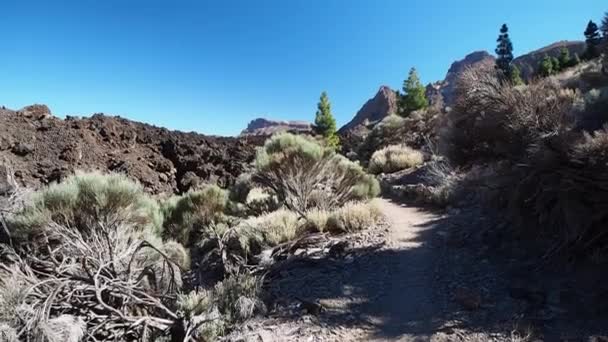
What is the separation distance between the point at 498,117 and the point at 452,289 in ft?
9.04

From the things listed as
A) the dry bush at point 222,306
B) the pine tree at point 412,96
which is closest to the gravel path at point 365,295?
the dry bush at point 222,306

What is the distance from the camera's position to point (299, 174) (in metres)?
9.79

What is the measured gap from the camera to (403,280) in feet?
17.9

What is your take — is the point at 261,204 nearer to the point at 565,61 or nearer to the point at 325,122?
the point at 325,122

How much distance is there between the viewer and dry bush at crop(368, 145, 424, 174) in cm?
1677

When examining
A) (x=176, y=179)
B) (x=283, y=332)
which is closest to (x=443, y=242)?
(x=283, y=332)

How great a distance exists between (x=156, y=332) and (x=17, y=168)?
1136cm

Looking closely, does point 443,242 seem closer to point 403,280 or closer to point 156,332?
point 403,280

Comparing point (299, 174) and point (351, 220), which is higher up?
point (299, 174)

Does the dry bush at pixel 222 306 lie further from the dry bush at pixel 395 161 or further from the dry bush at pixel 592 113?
the dry bush at pixel 395 161

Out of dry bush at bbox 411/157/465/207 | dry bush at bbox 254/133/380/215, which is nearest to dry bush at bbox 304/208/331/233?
dry bush at bbox 254/133/380/215

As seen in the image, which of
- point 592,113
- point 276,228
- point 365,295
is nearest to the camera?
point 592,113

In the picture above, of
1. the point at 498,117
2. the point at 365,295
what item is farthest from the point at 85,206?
the point at 498,117

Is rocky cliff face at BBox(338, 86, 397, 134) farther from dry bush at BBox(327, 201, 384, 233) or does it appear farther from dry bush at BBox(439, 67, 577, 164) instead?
dry bush at BBox(439, 67, 577, 164)
